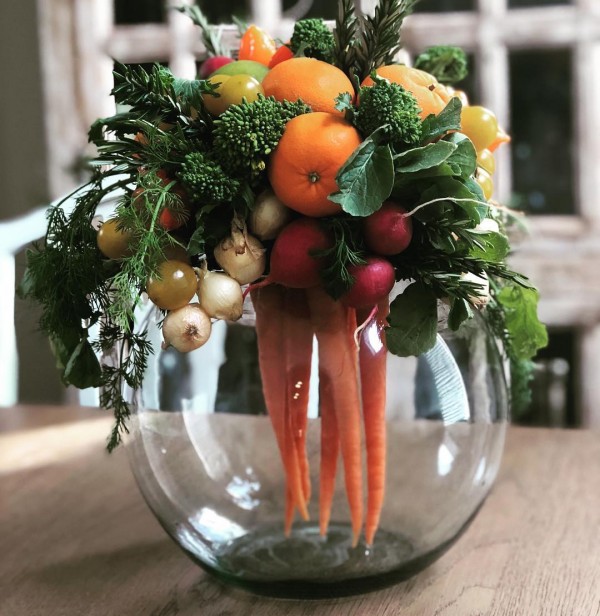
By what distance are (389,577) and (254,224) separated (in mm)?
329

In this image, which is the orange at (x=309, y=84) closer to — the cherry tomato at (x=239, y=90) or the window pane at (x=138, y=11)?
the cherry tomato at (x=239, y=90)

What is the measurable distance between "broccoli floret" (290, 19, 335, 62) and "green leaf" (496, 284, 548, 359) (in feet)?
0.85

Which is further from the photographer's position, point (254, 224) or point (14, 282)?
point (14, 282)

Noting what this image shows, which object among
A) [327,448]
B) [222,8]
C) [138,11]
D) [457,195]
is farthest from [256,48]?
[138,11]

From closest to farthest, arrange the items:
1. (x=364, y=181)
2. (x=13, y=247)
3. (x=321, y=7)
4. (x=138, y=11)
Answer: (x=364, y=181)
(x=13, y=247)
(x=321, y=7)
(x=138, y=11)

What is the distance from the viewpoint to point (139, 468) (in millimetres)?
722

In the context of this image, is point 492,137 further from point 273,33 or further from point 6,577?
point 273,33

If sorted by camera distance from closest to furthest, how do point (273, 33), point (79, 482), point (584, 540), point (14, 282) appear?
point (14, 282)
point (584, 540)
point (79, 482)
point (273, 33)

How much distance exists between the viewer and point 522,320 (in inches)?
29.1

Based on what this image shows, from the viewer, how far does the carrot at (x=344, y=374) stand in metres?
0.64

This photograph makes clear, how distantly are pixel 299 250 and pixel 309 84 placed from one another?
120 mm

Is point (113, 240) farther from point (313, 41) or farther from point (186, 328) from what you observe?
point (313, 41)

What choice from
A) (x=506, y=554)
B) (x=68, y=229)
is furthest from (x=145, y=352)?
(x=506, y=554)

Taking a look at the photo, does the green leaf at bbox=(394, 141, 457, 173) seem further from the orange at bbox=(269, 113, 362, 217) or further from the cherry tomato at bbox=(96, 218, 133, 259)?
the cherry tomato at bbox=(96, 218, 133, 259)
